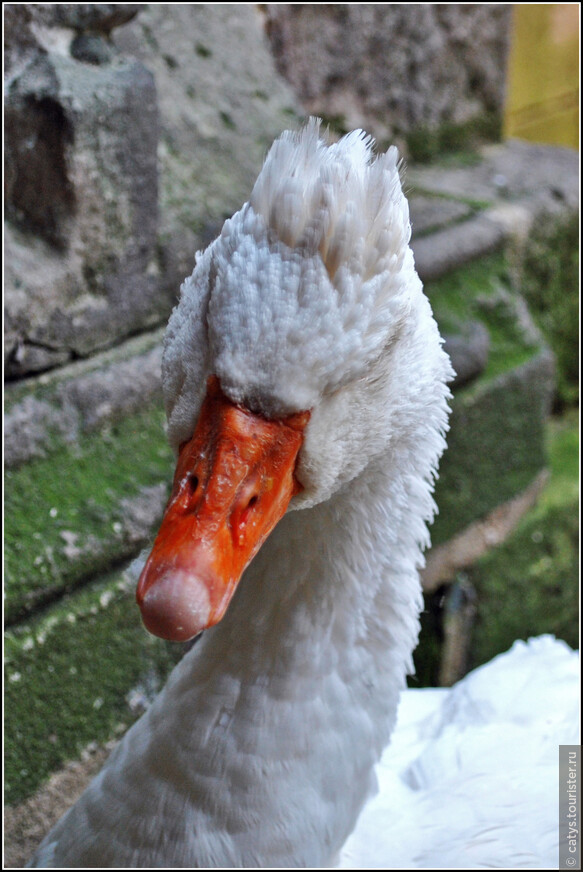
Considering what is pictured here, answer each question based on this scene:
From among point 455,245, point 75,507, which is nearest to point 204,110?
point 455,245

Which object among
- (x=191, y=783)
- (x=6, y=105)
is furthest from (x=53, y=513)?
(x=6, y=105)

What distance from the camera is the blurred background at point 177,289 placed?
1.59m

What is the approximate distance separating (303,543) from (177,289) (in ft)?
3.05

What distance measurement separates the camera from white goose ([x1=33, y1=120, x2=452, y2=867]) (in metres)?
0.86

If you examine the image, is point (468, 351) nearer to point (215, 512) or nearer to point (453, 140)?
point (453, 140)

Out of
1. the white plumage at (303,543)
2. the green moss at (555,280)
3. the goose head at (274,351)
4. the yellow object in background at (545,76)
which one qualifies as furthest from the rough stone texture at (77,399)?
the yellow object in background at (545,76)

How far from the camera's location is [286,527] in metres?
1.13

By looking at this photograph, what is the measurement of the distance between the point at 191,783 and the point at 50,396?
804 millimetres

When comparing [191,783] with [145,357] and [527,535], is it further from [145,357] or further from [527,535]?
[527,535]

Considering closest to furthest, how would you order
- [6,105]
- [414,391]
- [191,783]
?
[414,391], [191,783], [6,105]

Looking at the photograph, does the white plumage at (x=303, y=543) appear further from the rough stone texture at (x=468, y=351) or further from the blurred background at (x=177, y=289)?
the rough stone texture at (x=468, y=351)

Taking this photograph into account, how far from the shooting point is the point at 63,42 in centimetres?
168

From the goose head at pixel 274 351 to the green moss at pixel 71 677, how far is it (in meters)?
0.74

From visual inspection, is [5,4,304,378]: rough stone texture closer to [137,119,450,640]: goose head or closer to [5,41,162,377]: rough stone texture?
[5,41,162,377]: rough stone texture
